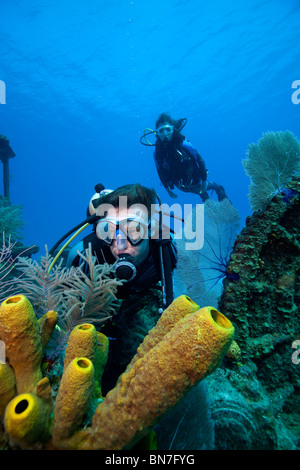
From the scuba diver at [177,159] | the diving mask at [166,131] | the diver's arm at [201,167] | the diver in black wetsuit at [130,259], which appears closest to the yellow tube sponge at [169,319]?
the diver in black wetsuit at [130,259]

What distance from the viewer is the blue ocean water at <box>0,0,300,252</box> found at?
1268 inches

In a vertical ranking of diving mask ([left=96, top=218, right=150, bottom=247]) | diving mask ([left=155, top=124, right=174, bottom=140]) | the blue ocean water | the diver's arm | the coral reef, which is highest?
the blue ocean water

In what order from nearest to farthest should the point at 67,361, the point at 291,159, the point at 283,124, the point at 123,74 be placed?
the point at 67,361 < the point at 291,159 < the point at 123,74 < the point at 283,124

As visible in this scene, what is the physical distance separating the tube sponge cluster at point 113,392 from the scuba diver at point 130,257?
1530 millimetres

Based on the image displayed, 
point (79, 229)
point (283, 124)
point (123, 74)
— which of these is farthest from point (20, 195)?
point (79, 229)

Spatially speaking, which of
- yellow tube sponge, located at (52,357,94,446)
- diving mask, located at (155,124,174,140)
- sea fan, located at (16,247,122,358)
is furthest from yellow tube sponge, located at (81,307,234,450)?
diving mask, located at (155,124,174,140)

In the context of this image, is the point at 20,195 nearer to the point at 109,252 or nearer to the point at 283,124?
the point at 283,124

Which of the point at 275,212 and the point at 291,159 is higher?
the point at 291,159

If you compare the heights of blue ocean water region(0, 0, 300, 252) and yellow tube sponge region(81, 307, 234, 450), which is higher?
blue ocean water region(0, 0, 300, 252)

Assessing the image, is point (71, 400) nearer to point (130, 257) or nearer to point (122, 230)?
point (130, 257)

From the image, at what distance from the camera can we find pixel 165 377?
94 cm

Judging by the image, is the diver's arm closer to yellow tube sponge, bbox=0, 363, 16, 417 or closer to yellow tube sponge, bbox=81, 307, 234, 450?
yellow tube sponge, bbox=81, 307, 234, 450
